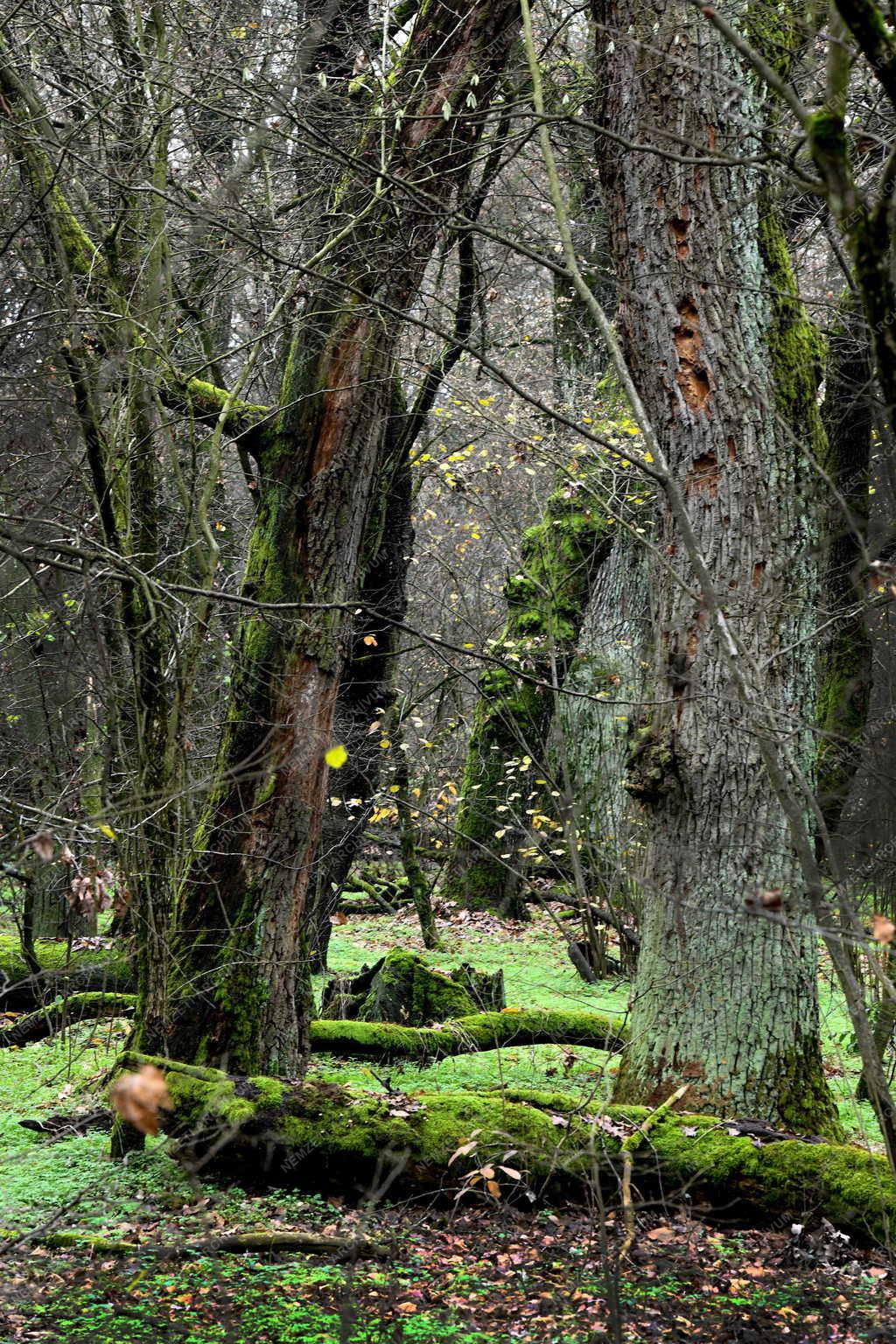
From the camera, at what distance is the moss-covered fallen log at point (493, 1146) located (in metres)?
4.64

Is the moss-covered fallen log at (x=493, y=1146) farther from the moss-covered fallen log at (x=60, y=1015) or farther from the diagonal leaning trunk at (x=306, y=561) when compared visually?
the moss-covered fallen log at (x=60, y=1015)

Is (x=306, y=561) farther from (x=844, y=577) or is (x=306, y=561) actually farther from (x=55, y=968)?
(x=844, y=577)

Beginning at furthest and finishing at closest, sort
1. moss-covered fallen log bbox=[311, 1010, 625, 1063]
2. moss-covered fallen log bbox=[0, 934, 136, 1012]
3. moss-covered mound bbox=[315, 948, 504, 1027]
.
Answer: moss-covered mound bbox=[315, 948, 504, 1027] → moss-covered fallen log bbox=[0, 934, 136, 1012] → moss-covered fallen log bbox=[311, 1010, 625, 1063]

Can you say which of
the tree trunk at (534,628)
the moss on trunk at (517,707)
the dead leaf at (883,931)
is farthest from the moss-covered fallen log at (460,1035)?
the dead leaf at (883,931)

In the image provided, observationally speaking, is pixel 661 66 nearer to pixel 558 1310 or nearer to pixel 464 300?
pixel 464 300

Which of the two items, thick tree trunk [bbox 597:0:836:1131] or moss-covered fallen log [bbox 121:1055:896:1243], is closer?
moss-covered fallen log [bbox 121:1055:896:1243]

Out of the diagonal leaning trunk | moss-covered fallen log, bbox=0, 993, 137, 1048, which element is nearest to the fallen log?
the diagonal leaning trunk

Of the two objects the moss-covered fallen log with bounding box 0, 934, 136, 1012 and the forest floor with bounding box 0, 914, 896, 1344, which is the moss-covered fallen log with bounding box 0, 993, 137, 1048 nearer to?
the moss-covered fallen log with bounding box 0, 934, 136, 1012

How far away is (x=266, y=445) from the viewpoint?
6512mm

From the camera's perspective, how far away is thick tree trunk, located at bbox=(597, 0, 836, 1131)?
5.31 m

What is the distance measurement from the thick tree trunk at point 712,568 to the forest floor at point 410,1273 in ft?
2.75

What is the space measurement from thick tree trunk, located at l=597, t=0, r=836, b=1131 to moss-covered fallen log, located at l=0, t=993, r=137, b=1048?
3.89 m

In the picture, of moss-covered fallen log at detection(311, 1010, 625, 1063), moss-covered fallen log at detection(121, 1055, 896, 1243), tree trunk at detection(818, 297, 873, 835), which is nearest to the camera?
moss-covered fallen log at detection(121, 1055, 896, 1243)

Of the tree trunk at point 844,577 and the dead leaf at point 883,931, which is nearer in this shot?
the dead leaf at point 883,931
